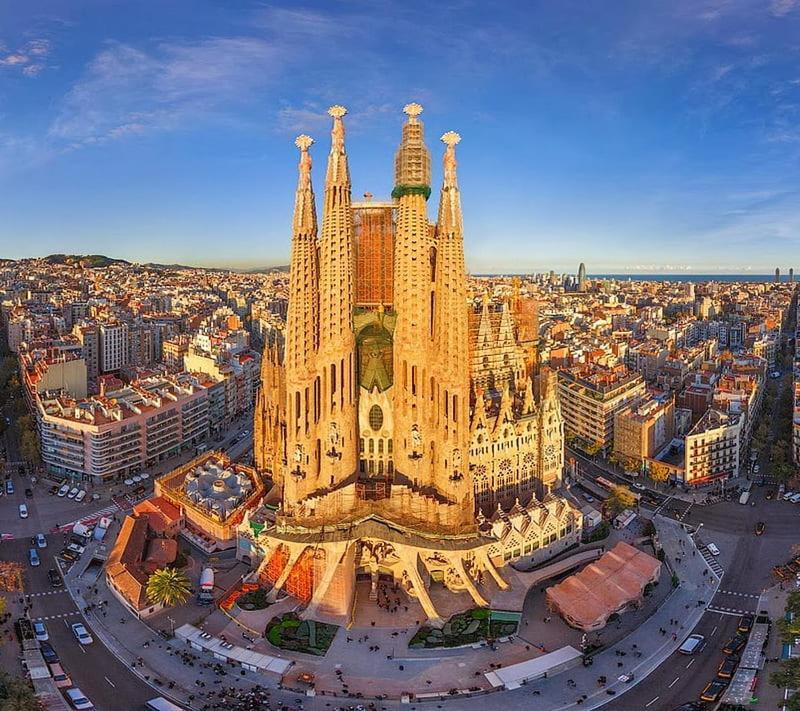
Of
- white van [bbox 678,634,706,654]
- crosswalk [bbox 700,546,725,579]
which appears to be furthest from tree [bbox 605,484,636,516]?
white van [bbox 678,634,706,654]

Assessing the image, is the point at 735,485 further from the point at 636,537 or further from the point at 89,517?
the point at 89,517

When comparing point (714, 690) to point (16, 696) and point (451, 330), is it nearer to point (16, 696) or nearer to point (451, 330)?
point (451, 330)

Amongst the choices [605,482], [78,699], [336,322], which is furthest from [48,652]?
[605,482]

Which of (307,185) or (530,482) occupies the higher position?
(307,185)

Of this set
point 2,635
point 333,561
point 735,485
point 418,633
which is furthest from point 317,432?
point 735,485

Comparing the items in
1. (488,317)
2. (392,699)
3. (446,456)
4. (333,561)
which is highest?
(488,317)

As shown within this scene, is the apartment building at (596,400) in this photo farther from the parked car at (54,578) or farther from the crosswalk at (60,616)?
the parked car at (54,578)

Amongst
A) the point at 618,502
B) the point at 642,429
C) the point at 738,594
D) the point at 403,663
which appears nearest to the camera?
the point at 403,663
